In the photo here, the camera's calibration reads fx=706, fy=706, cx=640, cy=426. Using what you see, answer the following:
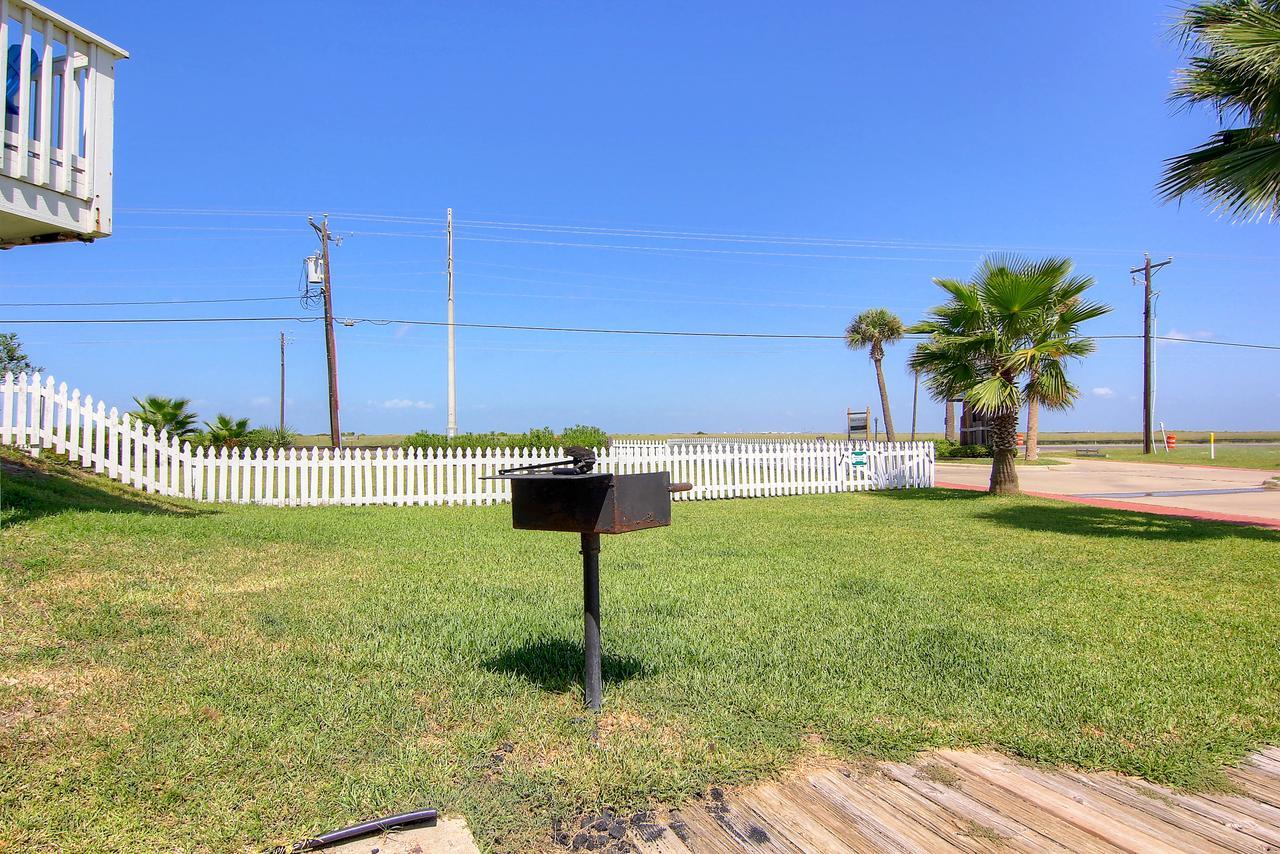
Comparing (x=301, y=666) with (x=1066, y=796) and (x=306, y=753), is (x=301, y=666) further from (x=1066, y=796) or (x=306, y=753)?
(x=1066, y=796)

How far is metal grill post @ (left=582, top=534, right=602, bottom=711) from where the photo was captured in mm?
3230

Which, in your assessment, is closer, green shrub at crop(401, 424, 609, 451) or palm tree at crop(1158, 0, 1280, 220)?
palm tree at crop(1158, 0, 1280, 220)

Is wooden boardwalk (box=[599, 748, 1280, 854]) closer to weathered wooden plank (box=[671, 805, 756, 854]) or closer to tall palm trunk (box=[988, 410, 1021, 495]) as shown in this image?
weathered wooden plank (box=[671, 805, 756, 854])

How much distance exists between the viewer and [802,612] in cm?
515

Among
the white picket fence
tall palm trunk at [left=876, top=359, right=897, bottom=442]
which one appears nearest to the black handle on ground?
the white picket fence

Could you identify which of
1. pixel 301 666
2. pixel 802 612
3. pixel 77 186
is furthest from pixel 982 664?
pixel 77 186

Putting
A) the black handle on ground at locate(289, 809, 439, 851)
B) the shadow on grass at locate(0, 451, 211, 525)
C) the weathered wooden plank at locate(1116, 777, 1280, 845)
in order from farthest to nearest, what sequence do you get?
the shadow on grass at locate(0, 451, 211, 525)
the weathered wooden plank at locate(1116, 777, 1280, 845)
the black handle on ground at locate(289, 809, 439, 851)

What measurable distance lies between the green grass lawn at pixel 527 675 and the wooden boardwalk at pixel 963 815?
14 centimetres

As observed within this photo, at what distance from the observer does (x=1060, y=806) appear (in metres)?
2.56

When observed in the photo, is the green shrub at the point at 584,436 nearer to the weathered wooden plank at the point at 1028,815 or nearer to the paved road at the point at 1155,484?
the paved road at the point at 1155,484

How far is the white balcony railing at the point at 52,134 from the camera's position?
173 inches

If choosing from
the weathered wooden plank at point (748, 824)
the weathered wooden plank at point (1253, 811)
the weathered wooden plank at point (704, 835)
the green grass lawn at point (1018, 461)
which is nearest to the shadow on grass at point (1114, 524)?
the weathered wooden plank at point (1253, 811)

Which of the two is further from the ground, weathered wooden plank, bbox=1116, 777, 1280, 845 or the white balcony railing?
the white balcony railing

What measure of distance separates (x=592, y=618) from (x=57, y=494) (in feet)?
28.3
